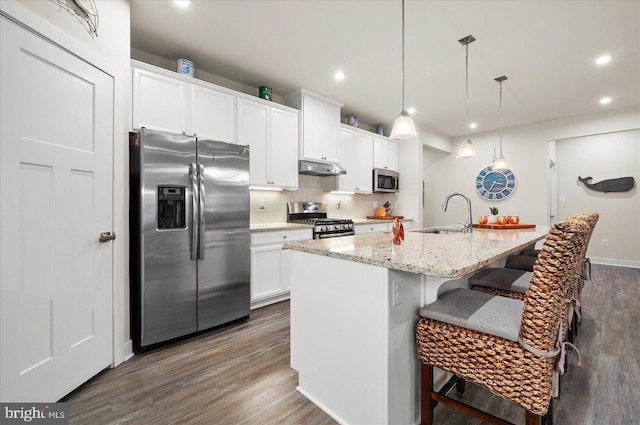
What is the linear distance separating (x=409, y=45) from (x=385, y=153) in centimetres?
273

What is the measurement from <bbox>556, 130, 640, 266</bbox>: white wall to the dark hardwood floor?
3822 millimetres

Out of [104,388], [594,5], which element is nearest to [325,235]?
[104,388]

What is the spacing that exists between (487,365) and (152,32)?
138 inches

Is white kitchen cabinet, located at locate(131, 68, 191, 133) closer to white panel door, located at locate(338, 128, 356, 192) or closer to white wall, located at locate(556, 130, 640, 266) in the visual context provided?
white panel door, located at locate(338, 128, 356, 192)

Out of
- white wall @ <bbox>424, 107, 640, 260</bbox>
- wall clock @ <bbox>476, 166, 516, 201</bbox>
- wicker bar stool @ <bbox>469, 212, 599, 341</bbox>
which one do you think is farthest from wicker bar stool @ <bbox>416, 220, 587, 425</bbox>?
wall clock @ <bbox>476, 166, 516, 201</bbox>

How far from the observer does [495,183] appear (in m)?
6.26

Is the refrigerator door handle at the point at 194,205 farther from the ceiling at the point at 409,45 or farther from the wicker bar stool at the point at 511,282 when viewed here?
the wicker bar stool at the point at 511,282

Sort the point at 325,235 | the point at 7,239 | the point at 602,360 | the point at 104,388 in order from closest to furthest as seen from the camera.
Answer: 1. the point at 7,239
2. the point at 104,388
3. the point at 602,360
4. the point at 325,235

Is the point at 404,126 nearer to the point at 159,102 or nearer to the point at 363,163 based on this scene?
the point at 159,102

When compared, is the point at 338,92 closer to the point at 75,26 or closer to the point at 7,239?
the point at 75,26

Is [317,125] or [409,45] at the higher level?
[409,45]

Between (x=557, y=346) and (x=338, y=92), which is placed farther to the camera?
(x=338, y=92)

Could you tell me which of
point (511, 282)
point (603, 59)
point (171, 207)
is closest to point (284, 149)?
point (171, 207)

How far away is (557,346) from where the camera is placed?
3.89 ft
